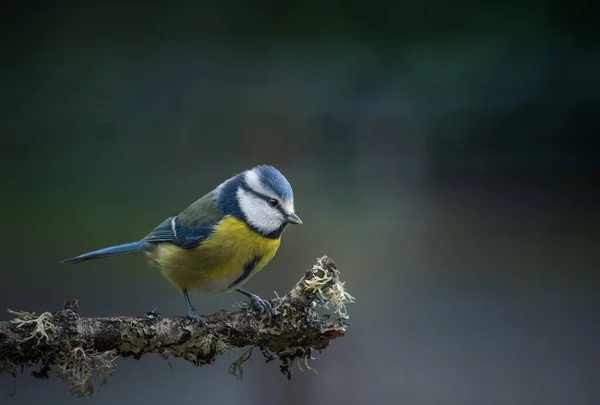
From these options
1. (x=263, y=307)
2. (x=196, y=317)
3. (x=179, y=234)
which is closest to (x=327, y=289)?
(x=263, y=307)

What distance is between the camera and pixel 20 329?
2.64 feet

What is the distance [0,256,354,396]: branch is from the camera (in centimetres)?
81

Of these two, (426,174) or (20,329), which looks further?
(426,174)

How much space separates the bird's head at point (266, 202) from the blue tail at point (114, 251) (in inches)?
7.7

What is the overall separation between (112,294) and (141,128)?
633 mm

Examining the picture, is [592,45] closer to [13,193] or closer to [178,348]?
[178,348]

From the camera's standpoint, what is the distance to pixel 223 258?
112 centimetres

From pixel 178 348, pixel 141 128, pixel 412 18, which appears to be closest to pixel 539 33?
pixel 412 18

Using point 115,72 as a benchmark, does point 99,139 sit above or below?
below

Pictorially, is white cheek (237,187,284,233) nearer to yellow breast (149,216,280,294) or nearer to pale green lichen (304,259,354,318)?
yellow breast (149,216,280,294)

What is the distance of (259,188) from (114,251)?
0.29 m

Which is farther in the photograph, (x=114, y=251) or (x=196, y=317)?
(x=114, y=251)

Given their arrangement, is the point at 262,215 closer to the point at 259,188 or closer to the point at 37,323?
the point at 259,188

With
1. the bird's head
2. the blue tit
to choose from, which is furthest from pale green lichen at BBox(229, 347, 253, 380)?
the bird's head
